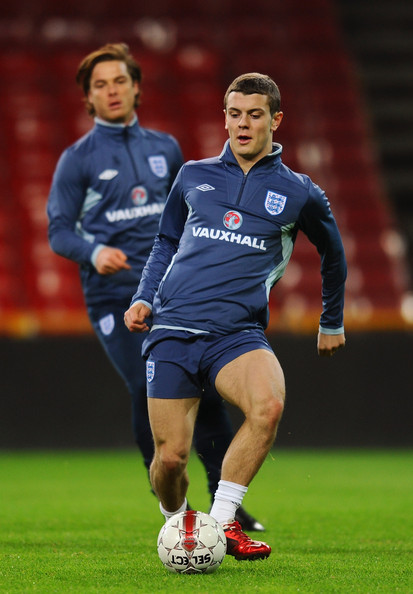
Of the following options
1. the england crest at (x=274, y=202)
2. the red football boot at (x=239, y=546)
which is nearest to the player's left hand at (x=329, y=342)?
the england crest at (x=274, y=202)

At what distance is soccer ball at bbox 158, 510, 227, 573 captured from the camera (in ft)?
13.7

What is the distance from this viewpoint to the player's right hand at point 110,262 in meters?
5.14

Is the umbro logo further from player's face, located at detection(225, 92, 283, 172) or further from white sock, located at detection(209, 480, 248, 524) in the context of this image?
white sock, located at detection(209, 480, 248, 524)

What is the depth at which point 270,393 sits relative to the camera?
4297mm

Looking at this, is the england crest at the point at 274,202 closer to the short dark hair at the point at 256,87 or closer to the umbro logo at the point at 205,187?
the umbro logo at the point at 205,187

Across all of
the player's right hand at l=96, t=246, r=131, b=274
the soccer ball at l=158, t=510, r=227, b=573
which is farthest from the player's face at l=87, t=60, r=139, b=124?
the soccer ball at l=158, t=510, r=227, b=573

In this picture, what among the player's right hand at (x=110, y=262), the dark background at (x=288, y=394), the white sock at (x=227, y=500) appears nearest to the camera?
the white sock at (x=227, y=500)

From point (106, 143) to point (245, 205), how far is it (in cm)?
151

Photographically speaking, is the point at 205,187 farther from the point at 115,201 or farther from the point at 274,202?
the point at 115,201

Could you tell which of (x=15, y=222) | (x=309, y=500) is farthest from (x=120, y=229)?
(x=15, y=222)

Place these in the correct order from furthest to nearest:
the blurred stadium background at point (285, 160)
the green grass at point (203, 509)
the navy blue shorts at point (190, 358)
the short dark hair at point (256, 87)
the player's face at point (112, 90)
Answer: the blurred stadium background at point (285, 160), the player's face at point (112, 90), the short dark hair at point (256, 87), the navy blue shorts at point (190, 358), the green grass at point (203, 509)

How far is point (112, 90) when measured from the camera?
19.0 ft

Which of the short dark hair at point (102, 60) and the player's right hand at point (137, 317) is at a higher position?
the short dark hair at point (102, 60)

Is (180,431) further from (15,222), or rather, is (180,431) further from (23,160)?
(23,160)
